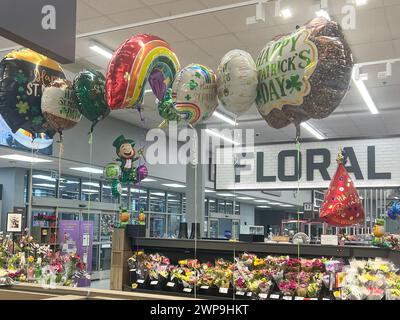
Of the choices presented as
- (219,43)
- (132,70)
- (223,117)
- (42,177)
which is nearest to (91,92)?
(132,70)

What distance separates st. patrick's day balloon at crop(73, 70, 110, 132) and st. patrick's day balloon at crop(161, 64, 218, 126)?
72 centimetres

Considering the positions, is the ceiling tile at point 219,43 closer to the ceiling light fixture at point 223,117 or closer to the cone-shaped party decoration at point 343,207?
the ceiling light fixture at point 223,117

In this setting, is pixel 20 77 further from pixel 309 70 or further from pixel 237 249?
pixel 237 249

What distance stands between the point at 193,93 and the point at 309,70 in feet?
2.81

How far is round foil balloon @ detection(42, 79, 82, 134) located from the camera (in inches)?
145

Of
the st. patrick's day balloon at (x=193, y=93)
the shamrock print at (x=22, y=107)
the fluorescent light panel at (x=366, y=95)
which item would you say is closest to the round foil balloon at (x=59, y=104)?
the shamrock print at (x=22, y=107)

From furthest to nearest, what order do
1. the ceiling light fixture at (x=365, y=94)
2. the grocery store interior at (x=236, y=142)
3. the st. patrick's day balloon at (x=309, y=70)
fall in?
the ceiling light fixture at (x=365, y=94) → the grocery store interior at (x=236, y=142) → the st. patrick's day balloon at (x=309, y=70)

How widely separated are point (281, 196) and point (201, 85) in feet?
61.1

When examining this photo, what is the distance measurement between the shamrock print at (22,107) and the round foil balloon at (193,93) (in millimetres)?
1300

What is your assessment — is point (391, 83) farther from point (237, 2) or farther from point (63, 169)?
point (63, 169)

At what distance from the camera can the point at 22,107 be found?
3.70 meters

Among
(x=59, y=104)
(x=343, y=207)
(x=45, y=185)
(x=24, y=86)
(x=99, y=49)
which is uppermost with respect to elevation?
(x=99, y=49)

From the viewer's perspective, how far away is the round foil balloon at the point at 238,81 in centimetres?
301
